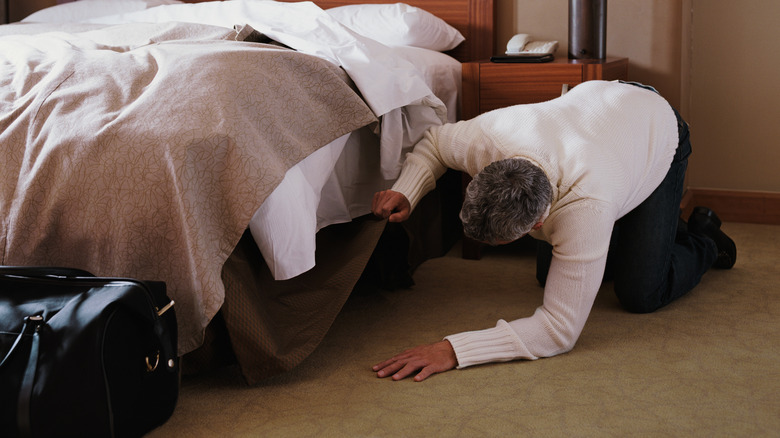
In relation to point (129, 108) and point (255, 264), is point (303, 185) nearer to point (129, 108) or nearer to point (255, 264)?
point (255, 264)

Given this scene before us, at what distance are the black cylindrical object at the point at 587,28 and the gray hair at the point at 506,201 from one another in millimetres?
1166

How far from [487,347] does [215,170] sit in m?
0.67

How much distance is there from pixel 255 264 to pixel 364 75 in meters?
0.58

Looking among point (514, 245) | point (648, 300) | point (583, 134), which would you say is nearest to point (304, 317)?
point (583, 134)

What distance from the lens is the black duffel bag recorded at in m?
1.13

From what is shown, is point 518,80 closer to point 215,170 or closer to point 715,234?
point 715,234

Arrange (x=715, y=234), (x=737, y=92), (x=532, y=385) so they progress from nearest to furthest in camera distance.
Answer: (x=532, y=385)
(x=715, y=234)
(x=737, y=92)

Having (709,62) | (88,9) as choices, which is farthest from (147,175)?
(709,62)

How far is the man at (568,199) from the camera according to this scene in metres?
1.42

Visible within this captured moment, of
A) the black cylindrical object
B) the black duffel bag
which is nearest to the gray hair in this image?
the black duffel bag

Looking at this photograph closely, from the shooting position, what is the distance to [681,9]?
2.52 meters

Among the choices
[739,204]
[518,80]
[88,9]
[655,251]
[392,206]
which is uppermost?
[88,9]

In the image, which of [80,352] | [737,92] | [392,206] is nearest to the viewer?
[80,352]

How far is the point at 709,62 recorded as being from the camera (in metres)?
2.73
